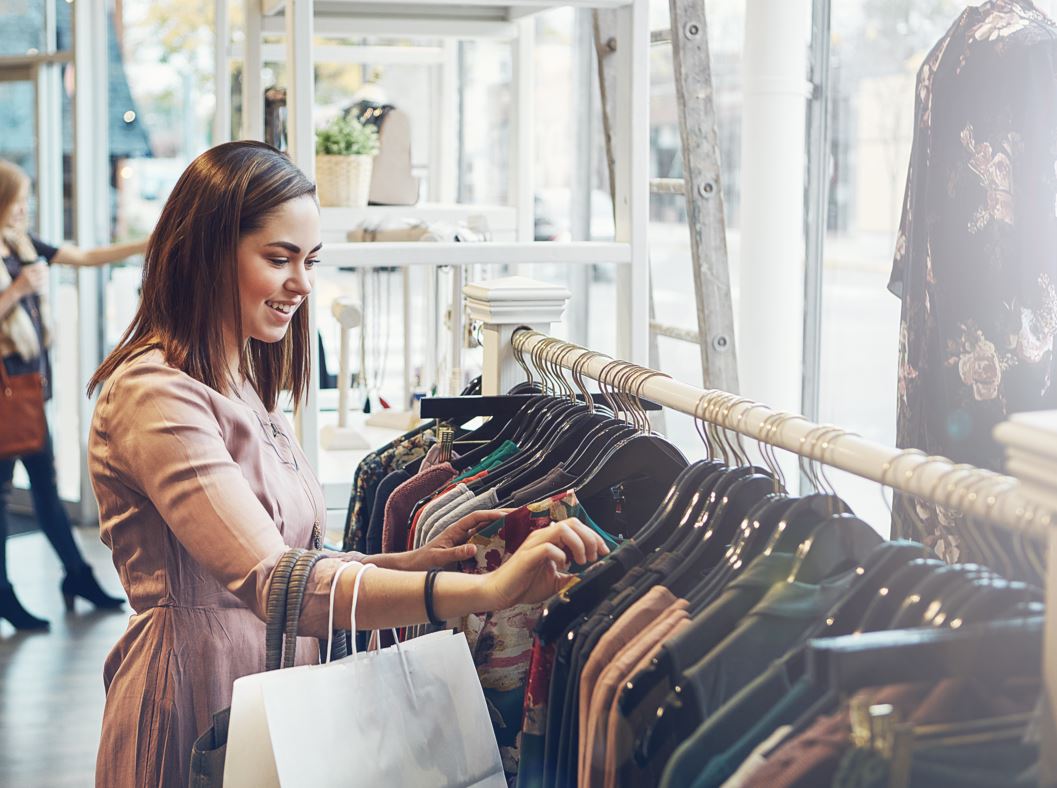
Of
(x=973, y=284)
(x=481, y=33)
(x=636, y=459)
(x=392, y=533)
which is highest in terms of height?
(x=481, y=33)

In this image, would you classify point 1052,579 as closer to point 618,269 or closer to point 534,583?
point 534,583

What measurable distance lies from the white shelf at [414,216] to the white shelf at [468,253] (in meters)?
0.65

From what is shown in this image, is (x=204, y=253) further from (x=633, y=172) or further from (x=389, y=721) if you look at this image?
(x=633, y=172)

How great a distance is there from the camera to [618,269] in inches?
108

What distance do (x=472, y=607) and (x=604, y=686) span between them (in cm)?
26

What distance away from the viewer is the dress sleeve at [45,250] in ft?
16.7

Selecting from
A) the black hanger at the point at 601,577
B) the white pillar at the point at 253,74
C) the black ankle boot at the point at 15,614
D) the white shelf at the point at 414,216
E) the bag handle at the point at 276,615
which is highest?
the white pillar at the point at 253,74

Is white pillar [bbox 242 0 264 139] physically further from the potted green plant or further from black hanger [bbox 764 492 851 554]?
black hanger [bbox 764 492 851 554]

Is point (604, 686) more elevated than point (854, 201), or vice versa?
point (854, 201)

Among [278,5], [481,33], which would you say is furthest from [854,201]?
[278,5]

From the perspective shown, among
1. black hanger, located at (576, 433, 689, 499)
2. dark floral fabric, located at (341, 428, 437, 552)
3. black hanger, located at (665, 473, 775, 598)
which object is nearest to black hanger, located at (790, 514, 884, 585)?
black hanger, located at (665, 473, 775, 598)

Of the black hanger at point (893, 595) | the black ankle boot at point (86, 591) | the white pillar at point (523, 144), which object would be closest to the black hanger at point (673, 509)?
the black hanger at point (893, 595)

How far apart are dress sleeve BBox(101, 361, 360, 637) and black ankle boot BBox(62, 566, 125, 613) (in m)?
3.86

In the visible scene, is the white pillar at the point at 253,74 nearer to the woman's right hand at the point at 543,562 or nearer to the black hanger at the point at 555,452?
the black hanger at the point at 555,452
